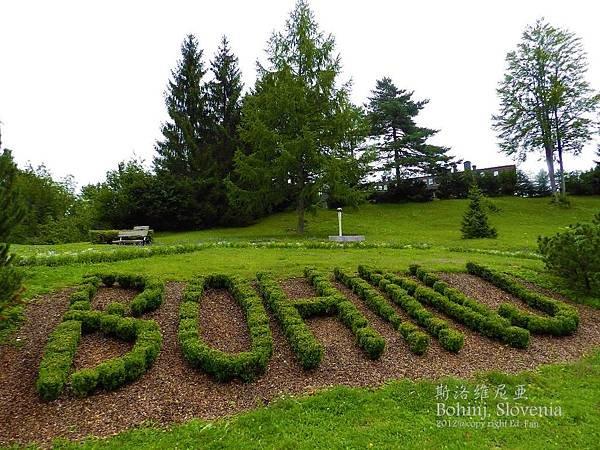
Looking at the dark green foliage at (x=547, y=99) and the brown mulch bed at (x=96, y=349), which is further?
the dark green foliage at (x=547, y=99)

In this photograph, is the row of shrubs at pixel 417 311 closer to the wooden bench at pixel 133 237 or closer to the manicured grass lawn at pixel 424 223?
the manicured grass lawn at pixel 424 223

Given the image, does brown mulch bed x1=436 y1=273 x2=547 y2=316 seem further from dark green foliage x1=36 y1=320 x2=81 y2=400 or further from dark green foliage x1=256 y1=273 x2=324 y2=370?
dark green foliage x1=36 y1=320 x2=81 y2=400

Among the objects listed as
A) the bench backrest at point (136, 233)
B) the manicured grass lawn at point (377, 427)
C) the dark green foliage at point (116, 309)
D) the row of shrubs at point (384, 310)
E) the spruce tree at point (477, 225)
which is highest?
the bench backrest at point (136, 233)

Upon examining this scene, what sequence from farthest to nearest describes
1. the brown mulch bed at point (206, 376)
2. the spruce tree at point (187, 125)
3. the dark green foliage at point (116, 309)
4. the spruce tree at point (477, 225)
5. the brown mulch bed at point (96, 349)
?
the spruce tree at point (187, 125) → the spruce tree at point (477, 225) → the dark green foliage at point (116, 309) → the brown mulch bed at point (96, 349) → the brown mulch bed at point (206, 376)

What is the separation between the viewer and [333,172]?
1848 centimetres

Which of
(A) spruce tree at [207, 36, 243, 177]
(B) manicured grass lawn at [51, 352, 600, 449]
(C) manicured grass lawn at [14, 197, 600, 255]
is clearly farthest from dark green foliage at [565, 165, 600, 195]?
(B) manicured grass lawn at [51, 352, 600, 449]

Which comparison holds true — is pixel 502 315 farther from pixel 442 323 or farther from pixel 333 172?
pixel 333 172

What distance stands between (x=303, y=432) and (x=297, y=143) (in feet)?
49.8

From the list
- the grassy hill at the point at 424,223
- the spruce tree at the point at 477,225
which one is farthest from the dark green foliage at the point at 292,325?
the spruce tree at the point at 477,225

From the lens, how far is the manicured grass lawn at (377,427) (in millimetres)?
3920

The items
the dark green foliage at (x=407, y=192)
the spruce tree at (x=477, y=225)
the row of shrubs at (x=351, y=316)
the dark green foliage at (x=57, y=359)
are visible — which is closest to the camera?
the dark green foliage at (x=57, y=359)

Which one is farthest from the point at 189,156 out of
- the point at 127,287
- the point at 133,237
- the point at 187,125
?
the point at 127,287

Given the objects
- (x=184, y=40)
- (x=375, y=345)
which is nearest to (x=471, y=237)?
→ (x=375, y=345)

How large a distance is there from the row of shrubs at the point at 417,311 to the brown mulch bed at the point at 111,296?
16.0ft
